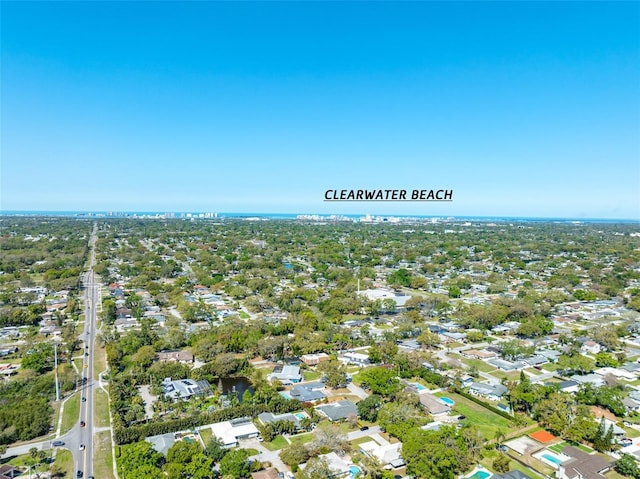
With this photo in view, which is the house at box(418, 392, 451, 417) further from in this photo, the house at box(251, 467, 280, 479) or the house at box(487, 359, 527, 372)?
the house at box(251, 467, 280, 479)

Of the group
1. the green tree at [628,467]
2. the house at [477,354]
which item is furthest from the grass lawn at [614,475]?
the house at [477,354]

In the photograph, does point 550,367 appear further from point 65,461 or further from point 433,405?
point 65,461

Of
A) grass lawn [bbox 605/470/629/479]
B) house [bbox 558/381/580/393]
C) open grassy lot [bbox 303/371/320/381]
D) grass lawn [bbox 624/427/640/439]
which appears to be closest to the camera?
grass lawn [bbox 605/470/629/479]

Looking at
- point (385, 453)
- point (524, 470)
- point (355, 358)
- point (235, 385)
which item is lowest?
point (235, 385)

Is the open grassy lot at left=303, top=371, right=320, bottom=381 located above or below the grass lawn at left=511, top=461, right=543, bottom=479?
below

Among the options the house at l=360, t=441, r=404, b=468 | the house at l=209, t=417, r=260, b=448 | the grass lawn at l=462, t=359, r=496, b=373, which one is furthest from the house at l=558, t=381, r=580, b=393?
the house at l=209, t=417, r=260, b=448


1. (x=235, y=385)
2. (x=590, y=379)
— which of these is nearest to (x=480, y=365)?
(x=590, y=379)

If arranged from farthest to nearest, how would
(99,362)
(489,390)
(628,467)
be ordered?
(99,362) < (489,390) < (628,467)
